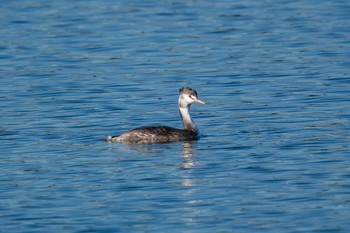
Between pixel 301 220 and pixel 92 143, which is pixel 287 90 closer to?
pixel 92 143

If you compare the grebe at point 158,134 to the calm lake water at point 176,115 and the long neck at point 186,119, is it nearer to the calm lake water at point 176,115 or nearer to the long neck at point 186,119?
the long neck at point 186,119

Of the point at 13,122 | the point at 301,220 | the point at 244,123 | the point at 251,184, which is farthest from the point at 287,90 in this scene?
the point at 301,220

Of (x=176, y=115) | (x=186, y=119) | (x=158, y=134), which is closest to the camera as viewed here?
(x=158, y=134)

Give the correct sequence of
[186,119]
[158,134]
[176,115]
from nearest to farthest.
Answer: [158,134] < [186,119] < [176,115]

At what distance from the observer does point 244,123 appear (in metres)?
22.2

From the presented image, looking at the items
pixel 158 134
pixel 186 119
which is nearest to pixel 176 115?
pixel 186 119

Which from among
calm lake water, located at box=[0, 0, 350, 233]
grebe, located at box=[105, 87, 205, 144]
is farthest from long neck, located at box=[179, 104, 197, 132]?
calm lake water, located at box=[0, 0, 350, 233]

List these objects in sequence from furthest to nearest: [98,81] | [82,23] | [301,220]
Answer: [82,23] → [98,81] → [301,220]

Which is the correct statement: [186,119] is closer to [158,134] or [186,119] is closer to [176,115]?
[158,134]

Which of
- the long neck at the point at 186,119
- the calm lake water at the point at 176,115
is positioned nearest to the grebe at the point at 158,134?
the long neck at the point at 186,119

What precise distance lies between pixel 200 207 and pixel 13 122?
7.79 meters

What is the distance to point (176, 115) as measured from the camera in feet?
78.2

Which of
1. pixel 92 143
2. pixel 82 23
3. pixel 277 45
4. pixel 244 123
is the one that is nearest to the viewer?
pixel 92 143

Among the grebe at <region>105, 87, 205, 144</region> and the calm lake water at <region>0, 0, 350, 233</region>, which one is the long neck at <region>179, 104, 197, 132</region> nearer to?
the grebe at <region>105, 87, 205, 144</region>
